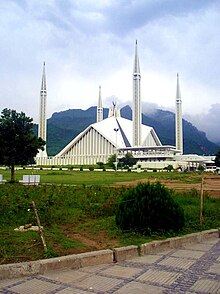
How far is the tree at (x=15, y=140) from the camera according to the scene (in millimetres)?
17828

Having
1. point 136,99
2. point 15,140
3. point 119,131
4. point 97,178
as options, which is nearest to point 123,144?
point 119,131

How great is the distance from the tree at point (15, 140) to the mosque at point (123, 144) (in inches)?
1715

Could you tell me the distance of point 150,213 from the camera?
5.76 metres

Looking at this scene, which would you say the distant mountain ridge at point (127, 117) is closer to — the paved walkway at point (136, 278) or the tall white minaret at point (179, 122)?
the tall white minaret at point (179, 122)

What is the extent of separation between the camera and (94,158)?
247 feet

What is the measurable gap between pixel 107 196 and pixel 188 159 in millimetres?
61038

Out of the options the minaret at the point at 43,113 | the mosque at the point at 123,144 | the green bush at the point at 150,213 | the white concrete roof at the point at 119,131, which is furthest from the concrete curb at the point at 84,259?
the white concrete roof at the point at 119,131

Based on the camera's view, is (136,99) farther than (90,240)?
Yes

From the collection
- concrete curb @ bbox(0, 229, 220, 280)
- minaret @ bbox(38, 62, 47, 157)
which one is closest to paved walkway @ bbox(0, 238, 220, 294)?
concrete curb @ bbox(0, 229, 220, 280)

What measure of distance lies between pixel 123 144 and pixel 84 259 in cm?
7441

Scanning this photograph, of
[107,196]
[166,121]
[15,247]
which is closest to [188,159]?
[107,196]

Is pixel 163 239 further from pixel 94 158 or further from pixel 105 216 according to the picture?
pixel 94 158

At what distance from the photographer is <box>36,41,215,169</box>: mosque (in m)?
65.4

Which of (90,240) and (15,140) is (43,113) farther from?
(90,240)
